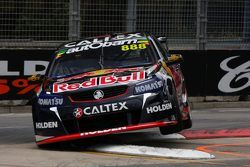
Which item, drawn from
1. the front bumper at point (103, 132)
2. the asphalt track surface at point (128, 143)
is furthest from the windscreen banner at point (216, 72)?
the front bumper at point (103, 132)

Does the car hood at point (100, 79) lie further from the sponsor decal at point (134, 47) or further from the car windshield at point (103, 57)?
the sponsor decal at point (134, 47)

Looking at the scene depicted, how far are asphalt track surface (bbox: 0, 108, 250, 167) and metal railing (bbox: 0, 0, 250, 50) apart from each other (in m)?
3.26

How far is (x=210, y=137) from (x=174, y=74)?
52.6 inches

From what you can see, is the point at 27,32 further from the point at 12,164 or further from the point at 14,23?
the point at 12,164

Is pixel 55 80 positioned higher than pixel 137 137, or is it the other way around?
pixel 55 80

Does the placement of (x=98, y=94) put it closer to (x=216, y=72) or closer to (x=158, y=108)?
(x=158, y=108)

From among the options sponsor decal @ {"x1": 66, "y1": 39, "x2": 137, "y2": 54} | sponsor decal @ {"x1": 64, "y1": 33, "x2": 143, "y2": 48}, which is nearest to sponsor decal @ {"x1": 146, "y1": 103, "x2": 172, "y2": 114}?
sponsor decal @ {"x1": 66, "y1": 39, "x2": 137, "y2": 54}

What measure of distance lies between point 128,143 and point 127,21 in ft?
21.9

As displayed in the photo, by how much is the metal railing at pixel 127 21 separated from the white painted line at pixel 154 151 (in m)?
7.10

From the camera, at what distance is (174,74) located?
928 centimetres

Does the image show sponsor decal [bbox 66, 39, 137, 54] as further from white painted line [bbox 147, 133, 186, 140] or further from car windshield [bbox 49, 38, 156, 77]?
white painted line [bbox 147, 133, 186, 140]

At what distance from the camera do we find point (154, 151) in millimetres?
8273

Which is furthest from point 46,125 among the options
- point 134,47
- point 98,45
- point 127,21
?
point 127,21

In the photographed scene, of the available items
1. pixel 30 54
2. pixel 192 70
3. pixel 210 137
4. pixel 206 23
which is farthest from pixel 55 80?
pixel 206 23
